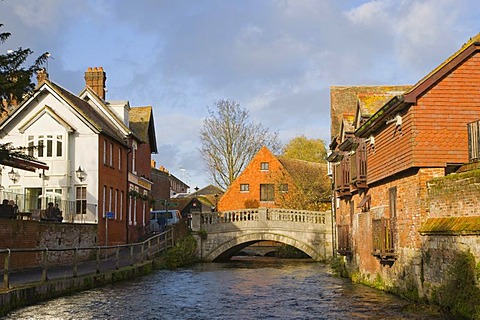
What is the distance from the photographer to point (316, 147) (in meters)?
71.9

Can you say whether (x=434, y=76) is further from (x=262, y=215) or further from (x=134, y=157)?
(x=134, y=157)

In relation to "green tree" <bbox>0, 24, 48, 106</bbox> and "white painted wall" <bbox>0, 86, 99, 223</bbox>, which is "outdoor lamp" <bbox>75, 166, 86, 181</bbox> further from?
"green tree" <bbox>0, 24, 48, 106</bbox>

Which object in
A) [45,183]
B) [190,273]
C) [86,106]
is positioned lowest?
[190,273]

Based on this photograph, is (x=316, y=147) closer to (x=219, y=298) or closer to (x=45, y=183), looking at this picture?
(x=45, y=183)

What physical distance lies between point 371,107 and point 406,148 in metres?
5.96

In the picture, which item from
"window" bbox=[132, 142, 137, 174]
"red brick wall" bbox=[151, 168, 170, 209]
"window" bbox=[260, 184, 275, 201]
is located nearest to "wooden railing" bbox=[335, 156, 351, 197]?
"window" bbox=[132, 142, 137, 174]

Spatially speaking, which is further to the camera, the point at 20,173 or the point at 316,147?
the point at 316,147

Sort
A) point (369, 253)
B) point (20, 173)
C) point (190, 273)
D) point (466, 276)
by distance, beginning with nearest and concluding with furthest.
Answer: point (466, 276) < point (369, 253) < point (190, 273) < point (20, 173)

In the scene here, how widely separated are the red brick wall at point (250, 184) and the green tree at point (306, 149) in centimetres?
1722

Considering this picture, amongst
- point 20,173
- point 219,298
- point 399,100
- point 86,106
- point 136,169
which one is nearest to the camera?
point 399,100

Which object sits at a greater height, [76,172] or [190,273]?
[76,172]

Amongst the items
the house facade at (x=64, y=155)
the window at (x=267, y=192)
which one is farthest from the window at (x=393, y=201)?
the window at (x=267, y=192)

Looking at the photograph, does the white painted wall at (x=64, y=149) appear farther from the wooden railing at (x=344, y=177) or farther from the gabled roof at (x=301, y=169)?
the gabled roof at (x=301, y=169)

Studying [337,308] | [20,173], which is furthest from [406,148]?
[20,173]
